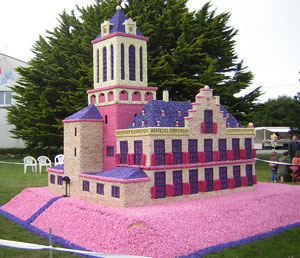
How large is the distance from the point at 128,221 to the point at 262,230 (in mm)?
6431

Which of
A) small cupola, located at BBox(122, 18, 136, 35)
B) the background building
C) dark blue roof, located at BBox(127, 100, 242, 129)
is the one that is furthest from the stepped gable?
the background building

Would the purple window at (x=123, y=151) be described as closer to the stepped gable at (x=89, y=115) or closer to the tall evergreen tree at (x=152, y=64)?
the stepped gable at (x=89, y=115)

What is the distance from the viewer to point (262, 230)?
16484 millimetres

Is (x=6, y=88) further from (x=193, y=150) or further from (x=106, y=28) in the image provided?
(x=193, y=150)

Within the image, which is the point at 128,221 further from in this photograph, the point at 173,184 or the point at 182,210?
the point at 173,184

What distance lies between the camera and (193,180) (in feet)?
62.9

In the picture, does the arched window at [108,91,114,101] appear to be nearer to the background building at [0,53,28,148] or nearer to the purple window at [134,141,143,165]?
the purple window at [134,141,143,165]

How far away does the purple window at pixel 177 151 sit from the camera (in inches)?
722

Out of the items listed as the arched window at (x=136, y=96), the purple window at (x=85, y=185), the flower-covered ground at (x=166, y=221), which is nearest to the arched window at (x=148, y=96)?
the arched window at (x=136, y=96)

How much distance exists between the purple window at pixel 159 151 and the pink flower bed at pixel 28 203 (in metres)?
6.79

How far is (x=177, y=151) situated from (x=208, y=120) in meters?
2.88

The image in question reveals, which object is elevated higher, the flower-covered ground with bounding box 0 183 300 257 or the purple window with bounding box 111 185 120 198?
the purple window with bounding box 111 185 120 198

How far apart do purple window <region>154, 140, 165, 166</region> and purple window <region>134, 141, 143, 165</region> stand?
0.81m

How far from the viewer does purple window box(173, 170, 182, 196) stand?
18297 millimetres
